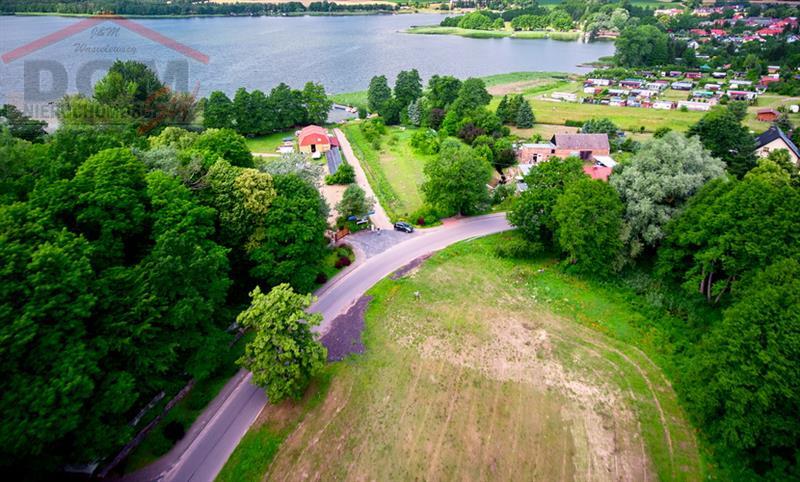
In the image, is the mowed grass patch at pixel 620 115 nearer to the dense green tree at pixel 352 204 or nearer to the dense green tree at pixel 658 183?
the dense green tree at pixel 658 183

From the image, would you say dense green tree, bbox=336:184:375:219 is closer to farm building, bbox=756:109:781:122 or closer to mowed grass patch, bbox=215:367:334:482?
mowed grass patch, bbox=215:367:334:482

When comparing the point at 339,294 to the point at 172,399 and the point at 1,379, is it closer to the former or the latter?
the point at 172,399

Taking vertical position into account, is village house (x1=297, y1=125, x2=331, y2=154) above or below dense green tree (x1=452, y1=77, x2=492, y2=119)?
below

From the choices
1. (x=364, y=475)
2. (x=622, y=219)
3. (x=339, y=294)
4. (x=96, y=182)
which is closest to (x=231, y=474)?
(x=364, y=475)

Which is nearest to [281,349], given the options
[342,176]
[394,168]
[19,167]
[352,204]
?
[19,167]

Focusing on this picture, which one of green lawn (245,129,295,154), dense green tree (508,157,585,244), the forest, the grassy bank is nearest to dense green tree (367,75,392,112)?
green lawn (245,129,295,154)

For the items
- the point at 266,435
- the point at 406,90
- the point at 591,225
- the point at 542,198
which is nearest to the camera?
the point at 266,435

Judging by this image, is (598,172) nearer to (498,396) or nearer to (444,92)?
(498,396)
